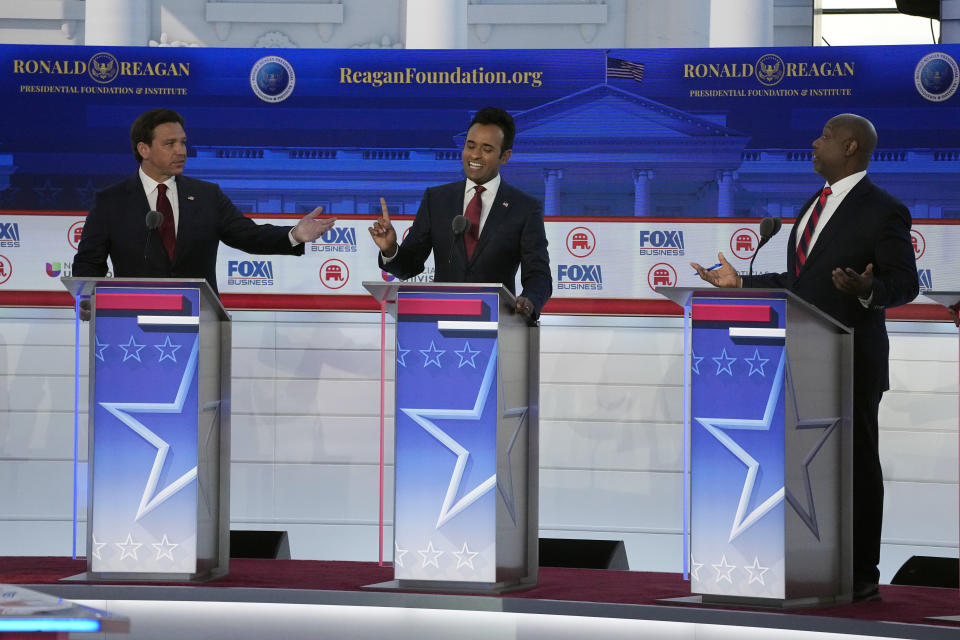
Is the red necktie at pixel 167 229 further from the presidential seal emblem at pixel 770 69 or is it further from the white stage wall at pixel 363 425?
the presidential seal emblem at pixel 770 69

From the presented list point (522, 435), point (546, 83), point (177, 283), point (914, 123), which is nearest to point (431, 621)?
point (522, 435)

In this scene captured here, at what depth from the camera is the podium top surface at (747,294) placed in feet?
10.1

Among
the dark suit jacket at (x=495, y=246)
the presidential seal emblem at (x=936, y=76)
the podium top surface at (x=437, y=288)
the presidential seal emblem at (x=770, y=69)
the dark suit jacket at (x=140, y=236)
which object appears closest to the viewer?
the podium top surface at (x=437, y=288)

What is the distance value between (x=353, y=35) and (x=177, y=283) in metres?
7.42

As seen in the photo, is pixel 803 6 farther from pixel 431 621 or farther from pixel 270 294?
pixel 431 621

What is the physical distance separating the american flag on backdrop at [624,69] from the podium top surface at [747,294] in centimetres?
255

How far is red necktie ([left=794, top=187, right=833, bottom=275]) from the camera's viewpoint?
3.45 metres

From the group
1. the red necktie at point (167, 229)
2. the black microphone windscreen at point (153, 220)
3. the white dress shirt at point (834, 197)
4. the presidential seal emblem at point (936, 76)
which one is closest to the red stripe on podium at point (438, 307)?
the black microphone windscreen at point (153, 220)

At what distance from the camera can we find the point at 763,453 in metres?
3.09

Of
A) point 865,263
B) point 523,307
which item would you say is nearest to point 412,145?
point 523,307

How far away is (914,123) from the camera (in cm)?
537

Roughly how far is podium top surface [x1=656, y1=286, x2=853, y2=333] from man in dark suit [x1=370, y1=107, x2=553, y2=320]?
489mm

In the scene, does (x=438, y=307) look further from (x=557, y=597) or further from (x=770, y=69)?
(x=770, y=69)

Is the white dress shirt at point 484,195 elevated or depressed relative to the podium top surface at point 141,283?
elevated
